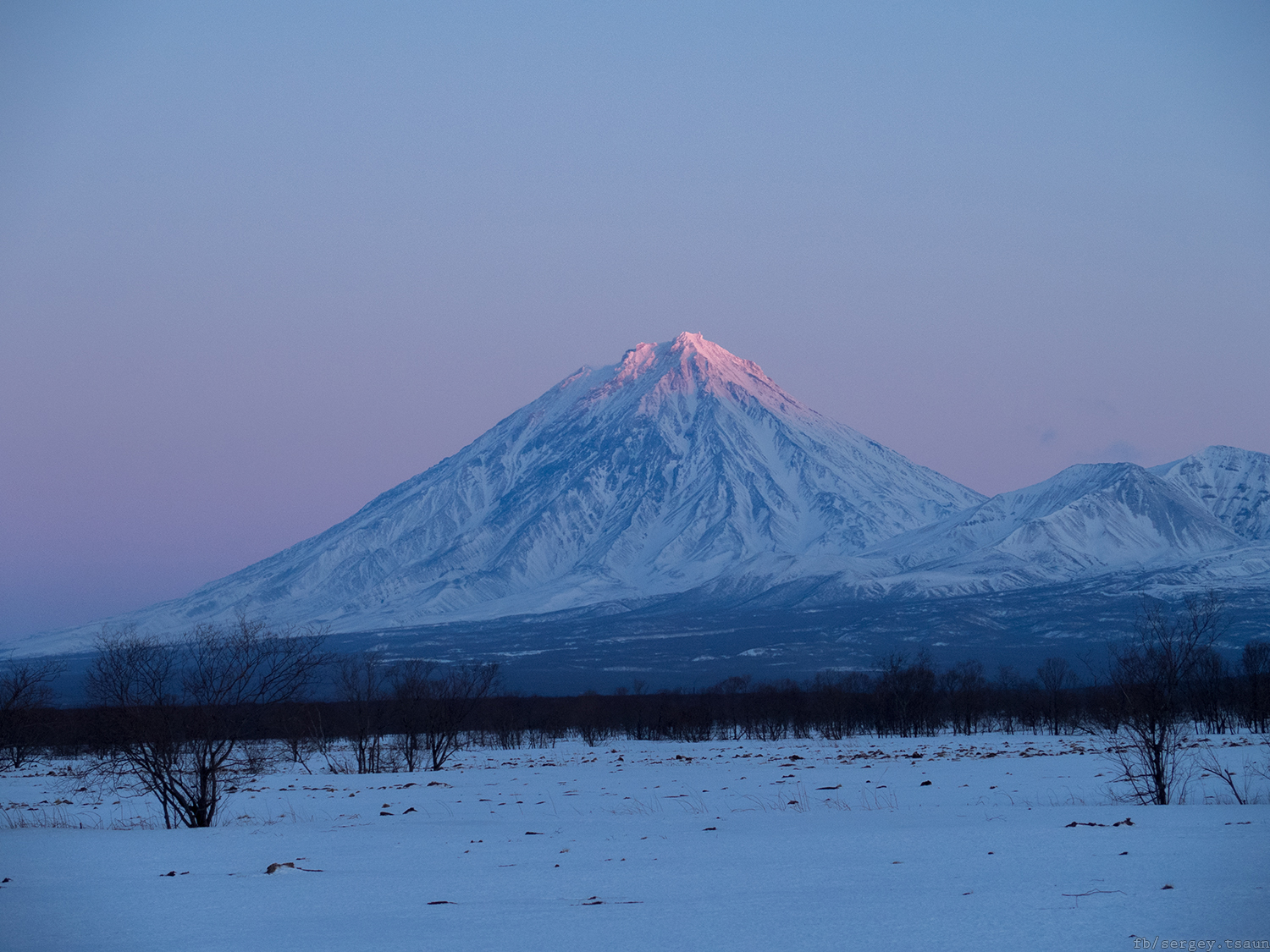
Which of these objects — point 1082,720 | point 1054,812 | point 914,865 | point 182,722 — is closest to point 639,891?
point 914,865

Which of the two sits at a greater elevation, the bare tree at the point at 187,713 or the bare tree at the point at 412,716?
the bare tree at the point at 187,713

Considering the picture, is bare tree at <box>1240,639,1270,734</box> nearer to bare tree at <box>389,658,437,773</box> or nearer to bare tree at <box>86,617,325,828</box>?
bare tree at <box>389,658,437,773</box>

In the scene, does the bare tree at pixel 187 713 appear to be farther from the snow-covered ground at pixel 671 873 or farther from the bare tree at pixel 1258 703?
the bare tree at pixel 1258 703

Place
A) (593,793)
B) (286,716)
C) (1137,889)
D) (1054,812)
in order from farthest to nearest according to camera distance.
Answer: (286,716) < (593,793) < (1054,812) < (1137,889)

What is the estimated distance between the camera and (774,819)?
19.3m

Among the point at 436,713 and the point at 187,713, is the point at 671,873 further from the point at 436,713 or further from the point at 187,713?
the point at 436,713

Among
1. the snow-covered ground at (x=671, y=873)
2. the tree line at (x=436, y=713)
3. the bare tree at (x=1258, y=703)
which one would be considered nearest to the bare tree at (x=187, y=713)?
the tree line at (x=436, y=713)

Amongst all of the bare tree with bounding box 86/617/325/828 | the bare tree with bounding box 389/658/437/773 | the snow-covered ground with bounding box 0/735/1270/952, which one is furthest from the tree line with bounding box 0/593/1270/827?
the snow-covered ground with bounding box 0/735/1270/952

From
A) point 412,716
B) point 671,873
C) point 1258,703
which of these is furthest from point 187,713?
point 1258,703

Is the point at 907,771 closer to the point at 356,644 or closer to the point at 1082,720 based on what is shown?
the point at 1082,720

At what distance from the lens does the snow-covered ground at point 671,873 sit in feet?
31.7

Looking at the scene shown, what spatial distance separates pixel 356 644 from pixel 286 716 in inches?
6148

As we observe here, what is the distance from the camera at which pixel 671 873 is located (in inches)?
521

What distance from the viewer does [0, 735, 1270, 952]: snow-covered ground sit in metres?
9.65
